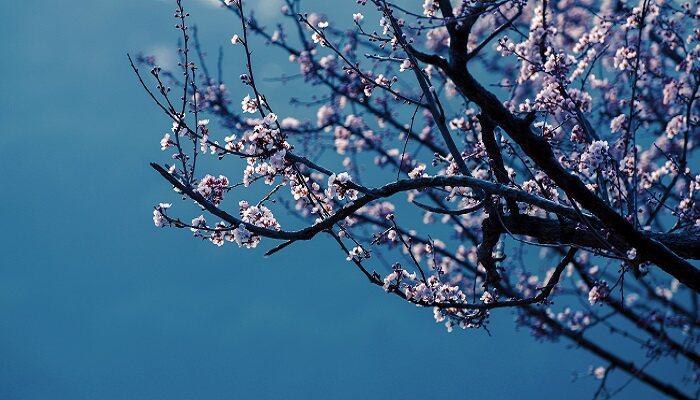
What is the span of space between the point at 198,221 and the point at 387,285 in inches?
47.3

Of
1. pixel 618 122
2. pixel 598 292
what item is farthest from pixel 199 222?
pixel 618 122

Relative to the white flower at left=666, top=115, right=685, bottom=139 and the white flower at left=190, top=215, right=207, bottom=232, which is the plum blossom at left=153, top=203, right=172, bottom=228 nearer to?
the white flower at left=190, top=215, right=207, bottom=232

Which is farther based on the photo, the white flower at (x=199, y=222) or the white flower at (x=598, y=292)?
the white flower at (x=598, y=292)

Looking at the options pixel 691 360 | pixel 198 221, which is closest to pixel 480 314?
pixel 198 221

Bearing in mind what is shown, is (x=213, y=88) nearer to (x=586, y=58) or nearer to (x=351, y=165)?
(x=351, y=165)

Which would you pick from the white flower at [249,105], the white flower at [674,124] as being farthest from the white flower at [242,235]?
the white flower at [674,124]

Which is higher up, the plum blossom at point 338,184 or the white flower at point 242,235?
the plum blossom at point 338,184

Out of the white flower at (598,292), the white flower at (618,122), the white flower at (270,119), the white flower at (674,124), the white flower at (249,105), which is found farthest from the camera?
the white flower at (674,124)

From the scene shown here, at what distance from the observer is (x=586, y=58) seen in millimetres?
6797

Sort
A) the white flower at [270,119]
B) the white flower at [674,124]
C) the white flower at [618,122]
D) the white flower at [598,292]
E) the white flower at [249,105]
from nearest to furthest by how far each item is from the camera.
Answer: the white flower at [270,119], the white flower at [249,105], the white flower at [598,292], the white flower at [618,122], the white flower at [674,124]

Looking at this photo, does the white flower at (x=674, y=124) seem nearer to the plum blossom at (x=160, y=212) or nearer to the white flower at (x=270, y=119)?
the white flower at (x=270, y=119)

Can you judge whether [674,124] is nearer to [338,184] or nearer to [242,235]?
[338,184]

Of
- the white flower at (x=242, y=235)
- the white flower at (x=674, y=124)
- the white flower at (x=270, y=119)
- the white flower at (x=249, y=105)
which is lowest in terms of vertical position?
the white flower at (x=242, y=235)

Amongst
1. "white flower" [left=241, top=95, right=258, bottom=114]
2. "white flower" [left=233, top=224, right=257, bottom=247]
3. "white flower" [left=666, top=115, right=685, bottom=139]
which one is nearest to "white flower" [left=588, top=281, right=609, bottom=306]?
"white flower" [left=233, top=224, right=257, bottom=247]
